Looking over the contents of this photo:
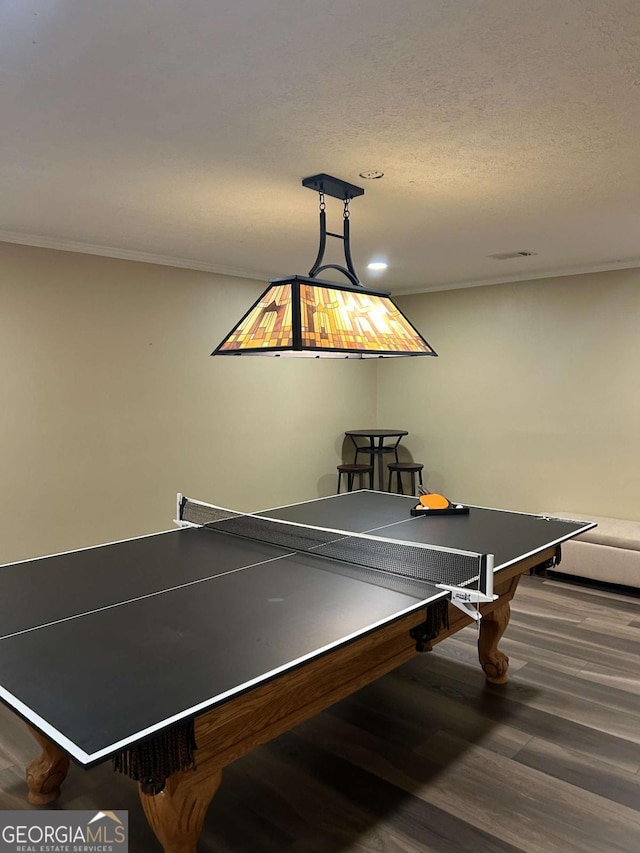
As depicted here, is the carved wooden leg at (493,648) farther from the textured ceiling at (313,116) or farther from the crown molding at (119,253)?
the crown molding at (119,253)

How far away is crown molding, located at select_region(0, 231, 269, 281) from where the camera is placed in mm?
3851

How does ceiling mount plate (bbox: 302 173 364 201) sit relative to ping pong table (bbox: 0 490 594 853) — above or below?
above

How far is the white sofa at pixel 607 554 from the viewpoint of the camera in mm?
4410

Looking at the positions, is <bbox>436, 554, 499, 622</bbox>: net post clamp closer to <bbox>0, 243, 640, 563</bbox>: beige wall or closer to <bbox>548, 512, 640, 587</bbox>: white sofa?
<bbox>548, 512, 640, 587</bbox>: white sofa

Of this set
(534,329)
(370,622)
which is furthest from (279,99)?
(534,329)

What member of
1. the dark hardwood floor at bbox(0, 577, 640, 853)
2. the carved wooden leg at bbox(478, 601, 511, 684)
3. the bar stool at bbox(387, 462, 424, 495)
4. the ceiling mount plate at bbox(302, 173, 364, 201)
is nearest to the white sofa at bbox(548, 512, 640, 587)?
the dark hardwood floor at bbox(0, 577, 640, 853)

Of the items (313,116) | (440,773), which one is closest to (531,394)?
(440,773)

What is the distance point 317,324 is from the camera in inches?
97.0

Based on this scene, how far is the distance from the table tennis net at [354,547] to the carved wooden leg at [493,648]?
2.81ft

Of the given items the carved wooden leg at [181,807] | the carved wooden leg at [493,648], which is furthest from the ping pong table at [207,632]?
the carved wooden leg at [493,648]

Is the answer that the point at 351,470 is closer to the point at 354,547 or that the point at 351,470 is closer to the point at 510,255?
the point at 510,255

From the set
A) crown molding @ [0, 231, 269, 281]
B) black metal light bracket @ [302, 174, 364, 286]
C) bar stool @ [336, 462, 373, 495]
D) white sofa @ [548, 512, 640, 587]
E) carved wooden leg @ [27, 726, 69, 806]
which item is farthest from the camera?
bar stool @ [336, 462, 373, 495]

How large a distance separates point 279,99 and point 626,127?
1264 mm

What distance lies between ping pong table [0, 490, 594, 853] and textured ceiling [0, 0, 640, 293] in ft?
5.10
